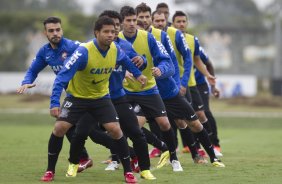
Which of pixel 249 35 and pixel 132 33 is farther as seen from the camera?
pixel 249 35

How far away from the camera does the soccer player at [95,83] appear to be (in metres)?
10.1

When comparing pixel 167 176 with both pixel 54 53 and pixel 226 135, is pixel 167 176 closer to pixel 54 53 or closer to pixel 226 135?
pixel 54 53

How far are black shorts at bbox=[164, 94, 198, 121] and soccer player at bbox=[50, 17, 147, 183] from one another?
1.73m

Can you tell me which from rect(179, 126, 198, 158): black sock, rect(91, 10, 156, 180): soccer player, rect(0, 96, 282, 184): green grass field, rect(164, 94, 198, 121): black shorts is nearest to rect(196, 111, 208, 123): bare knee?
rect(0, 96, 282, 184): green grass field

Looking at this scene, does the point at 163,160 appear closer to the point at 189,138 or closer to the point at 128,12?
the point at 189,138

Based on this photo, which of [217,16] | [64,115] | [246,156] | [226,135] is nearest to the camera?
[64,115]

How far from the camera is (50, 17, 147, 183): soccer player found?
10.1m

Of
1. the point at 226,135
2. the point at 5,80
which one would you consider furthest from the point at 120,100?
the point at 5,80

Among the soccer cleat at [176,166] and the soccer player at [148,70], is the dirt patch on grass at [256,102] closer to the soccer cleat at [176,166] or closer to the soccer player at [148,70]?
the soccer cleat at [176,166]

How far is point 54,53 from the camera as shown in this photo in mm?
11391

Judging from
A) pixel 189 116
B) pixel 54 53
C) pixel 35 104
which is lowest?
pixel 35 104

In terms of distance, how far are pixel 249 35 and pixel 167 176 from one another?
60115 millimetres

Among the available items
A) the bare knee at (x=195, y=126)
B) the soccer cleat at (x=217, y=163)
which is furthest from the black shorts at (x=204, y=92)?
the soccer cleat at (x=217, y=163)

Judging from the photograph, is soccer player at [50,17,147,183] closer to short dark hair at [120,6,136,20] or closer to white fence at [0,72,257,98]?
short dark hair at [120,6,136,20]
